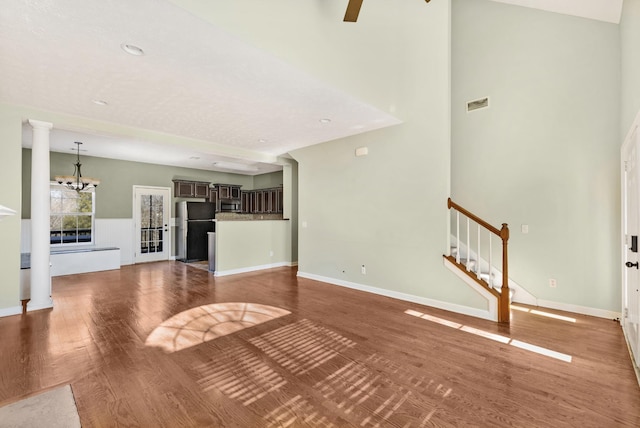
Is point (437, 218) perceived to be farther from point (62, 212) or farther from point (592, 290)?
point (62, 212)

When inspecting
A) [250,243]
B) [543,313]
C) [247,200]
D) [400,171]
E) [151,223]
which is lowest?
[543,313]

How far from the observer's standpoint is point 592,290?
361 centimetres

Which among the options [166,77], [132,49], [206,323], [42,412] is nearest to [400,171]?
[166,77]

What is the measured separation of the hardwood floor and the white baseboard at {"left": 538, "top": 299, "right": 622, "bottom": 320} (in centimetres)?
31

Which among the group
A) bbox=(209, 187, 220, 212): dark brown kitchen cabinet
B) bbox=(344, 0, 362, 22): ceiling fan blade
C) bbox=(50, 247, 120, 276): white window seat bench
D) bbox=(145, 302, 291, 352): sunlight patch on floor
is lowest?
bbox=(145, 302, 291, 352): sunlight patch on floor

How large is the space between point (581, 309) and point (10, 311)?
7098 millimetres

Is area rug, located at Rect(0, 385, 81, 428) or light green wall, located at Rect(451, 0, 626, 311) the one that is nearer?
area rug, located at Rect(0, 385, 81, 428)

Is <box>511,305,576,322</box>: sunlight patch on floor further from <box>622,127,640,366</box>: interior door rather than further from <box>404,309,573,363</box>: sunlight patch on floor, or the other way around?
<box>404,309,573,363</box>: sunlight patch on floor

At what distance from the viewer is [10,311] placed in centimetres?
360

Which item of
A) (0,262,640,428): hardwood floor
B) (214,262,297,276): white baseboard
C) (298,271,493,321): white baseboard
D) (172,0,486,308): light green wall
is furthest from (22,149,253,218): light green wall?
A: (298,271,493,321): white baseboard

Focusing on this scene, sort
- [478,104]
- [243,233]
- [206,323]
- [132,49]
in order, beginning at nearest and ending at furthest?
[132,49], [206,323], [478,104], [243,233]

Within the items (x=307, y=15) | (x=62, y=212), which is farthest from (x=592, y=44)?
(x=62, y=212)

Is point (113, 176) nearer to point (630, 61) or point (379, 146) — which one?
point (379, 146)

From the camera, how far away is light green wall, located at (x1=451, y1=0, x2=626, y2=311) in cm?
352
